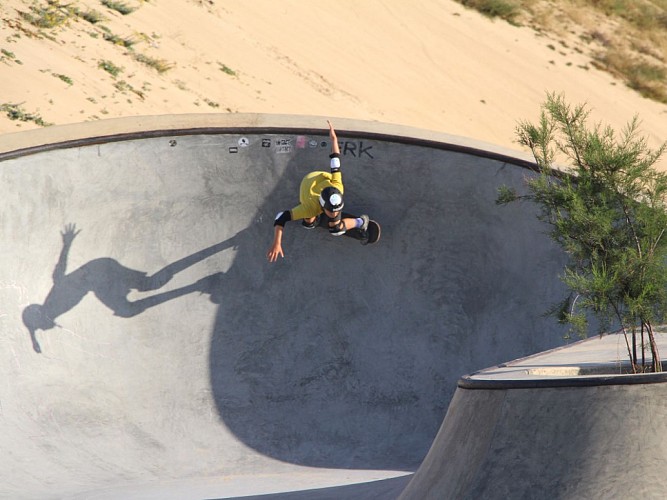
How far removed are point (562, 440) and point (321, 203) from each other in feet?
14.7

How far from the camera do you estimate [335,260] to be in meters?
10.6

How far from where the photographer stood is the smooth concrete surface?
219 inches

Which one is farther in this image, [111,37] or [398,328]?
[111,37]

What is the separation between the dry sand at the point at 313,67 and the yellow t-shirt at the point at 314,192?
6.95m

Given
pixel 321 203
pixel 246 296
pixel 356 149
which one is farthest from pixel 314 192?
pixel 246 296

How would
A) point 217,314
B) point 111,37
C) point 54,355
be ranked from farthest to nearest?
1. point 111,37
2. point 217,314
3. point 54,355

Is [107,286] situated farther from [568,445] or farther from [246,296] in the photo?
[568,445]

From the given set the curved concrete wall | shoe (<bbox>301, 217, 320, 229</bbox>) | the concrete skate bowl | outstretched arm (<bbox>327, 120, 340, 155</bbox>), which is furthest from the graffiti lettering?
the curved concrete wall

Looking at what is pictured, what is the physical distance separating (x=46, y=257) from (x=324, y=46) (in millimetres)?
15665

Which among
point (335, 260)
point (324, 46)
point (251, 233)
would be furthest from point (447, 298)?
point (324, 46)

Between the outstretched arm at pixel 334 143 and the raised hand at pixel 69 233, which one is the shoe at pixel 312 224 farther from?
the raised hand at pixel 69 233

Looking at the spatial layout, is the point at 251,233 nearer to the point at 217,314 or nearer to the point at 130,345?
the point at 217,314

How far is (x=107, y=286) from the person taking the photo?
1006 centimetres

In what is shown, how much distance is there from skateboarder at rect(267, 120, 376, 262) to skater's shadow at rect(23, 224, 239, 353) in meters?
1.10
